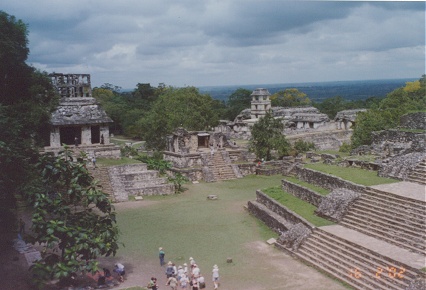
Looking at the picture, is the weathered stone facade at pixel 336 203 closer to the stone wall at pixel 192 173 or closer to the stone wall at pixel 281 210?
the stone wall at pixel 281 210

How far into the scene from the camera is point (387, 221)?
17297 millimetres

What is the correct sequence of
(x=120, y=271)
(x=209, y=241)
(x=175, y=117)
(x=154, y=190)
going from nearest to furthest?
(x=120, y=271)
(x=209, y=241)
(x=154, y=190)
(x=175, y=117)

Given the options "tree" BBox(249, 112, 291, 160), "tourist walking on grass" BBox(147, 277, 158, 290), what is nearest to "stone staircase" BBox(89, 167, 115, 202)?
"tree" BBox(249, 112, 291, 160)

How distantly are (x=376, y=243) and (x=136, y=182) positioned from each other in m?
17.7

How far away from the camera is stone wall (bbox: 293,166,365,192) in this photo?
68.1 feet

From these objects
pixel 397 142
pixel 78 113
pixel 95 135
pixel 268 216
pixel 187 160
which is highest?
pixel 78 113

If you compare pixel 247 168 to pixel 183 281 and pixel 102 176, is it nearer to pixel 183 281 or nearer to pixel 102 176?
pixel 102 176

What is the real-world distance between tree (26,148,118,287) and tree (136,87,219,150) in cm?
2527

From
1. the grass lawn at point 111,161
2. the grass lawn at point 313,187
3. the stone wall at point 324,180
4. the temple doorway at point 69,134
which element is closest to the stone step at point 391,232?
the stone wall at point 324,180

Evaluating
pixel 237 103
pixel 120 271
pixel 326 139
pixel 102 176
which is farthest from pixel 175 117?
pixel 237 103

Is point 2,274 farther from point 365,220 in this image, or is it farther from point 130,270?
point 365,220

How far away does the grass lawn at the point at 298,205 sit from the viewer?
19495 millimetres

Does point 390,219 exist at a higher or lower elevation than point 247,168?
higher

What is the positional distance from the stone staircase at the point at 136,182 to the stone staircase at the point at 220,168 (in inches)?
188
